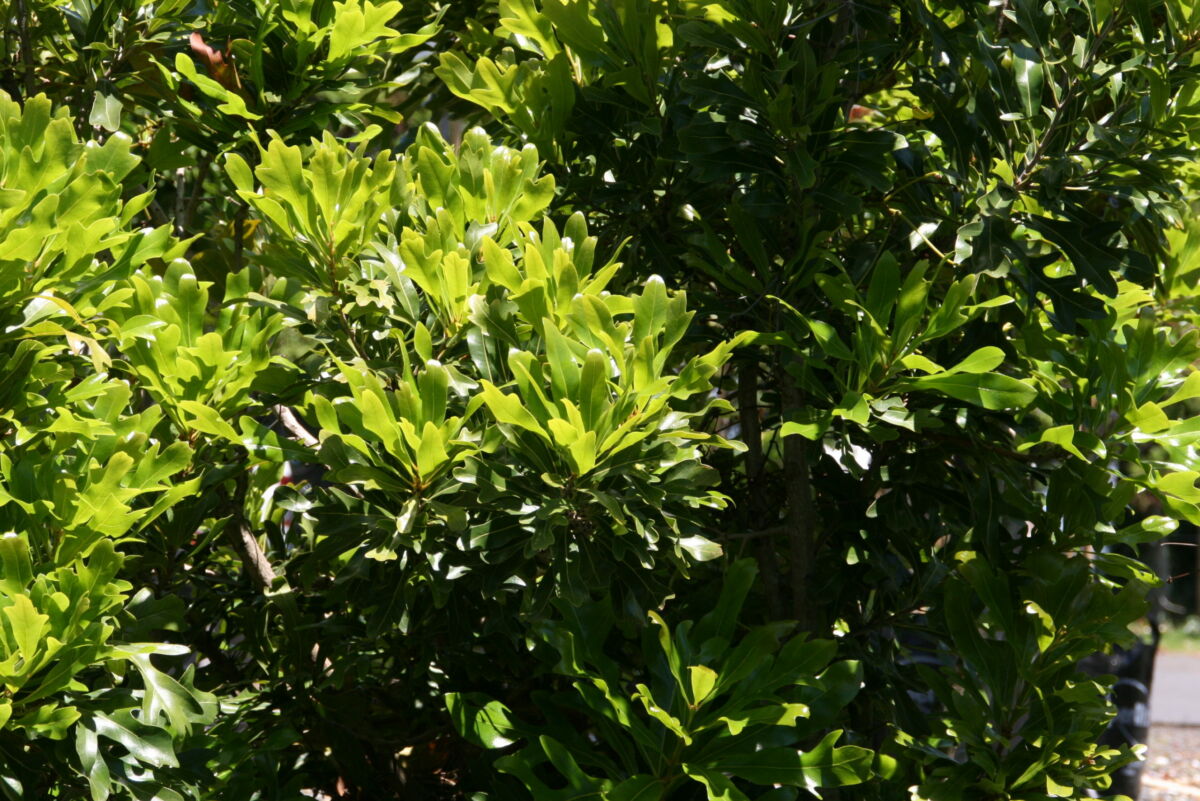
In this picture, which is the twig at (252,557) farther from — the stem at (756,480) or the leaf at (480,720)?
the stem at (756,480)

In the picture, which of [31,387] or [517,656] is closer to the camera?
[31,387]

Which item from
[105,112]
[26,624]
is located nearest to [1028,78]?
[105,112]

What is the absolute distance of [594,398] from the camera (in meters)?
1.59

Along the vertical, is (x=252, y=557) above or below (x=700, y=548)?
below

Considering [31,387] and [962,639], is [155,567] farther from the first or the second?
[962,639]

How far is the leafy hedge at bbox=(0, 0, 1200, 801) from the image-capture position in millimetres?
1702

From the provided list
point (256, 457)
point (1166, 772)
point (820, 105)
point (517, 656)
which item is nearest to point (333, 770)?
point (517, 656)

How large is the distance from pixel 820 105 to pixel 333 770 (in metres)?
1.68

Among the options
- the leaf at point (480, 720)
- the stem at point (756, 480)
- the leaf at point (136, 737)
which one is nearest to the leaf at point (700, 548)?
the leaf at point (480, 720)

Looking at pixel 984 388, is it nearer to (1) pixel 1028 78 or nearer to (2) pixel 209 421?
(1) pixel 1028 78

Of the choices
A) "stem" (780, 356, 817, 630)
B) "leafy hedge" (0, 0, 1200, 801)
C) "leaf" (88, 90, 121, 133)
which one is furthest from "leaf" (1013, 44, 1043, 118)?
"leaf" (88, 90, 121, 133)

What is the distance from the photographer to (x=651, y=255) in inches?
87.4

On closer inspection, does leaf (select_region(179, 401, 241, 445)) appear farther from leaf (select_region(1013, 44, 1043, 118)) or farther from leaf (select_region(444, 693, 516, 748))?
leaf (select_region(1013, 44, 1043, 118))

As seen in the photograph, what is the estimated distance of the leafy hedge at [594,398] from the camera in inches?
67.0
